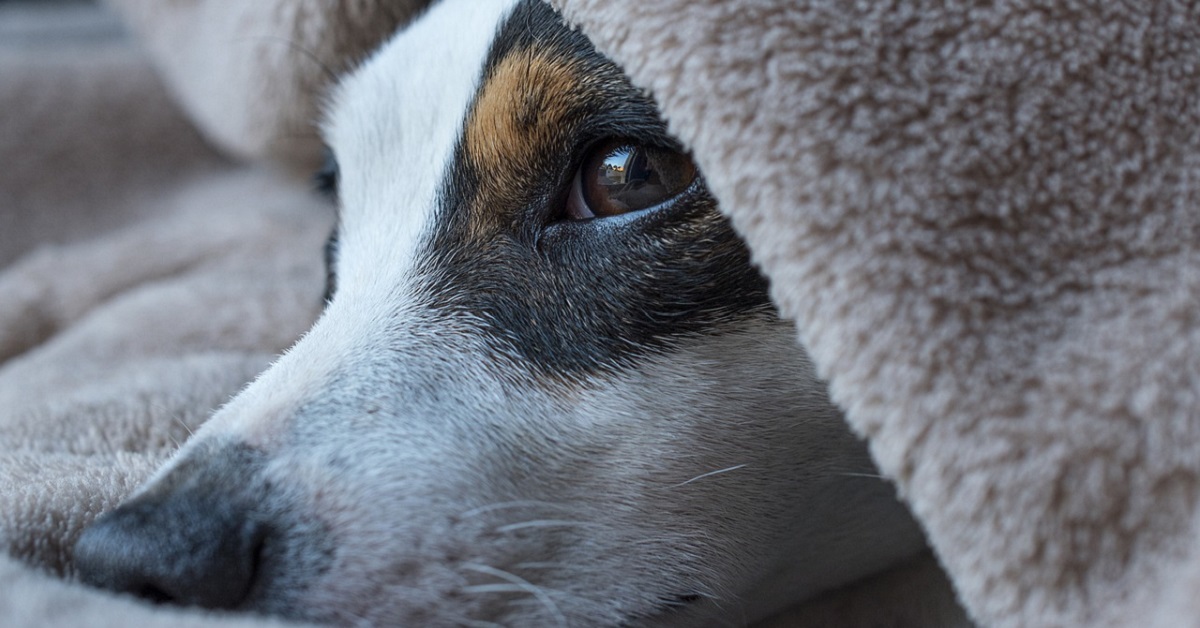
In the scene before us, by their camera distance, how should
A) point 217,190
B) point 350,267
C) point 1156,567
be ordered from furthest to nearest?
1. point 217,190
2. point 350,267
3. point 1156,567

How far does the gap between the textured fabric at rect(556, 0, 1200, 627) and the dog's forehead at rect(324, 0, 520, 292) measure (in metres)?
0.33

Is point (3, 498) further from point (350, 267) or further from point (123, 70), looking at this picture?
point (123, 70)

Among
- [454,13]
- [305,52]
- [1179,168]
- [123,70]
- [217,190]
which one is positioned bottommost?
[1179,168]

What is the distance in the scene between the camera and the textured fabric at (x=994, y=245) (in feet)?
2.09

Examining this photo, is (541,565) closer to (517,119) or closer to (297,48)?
(517,119)

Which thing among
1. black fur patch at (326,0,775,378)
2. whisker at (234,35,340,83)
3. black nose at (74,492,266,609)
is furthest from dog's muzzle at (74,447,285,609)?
whisker at (234,35,340,83)

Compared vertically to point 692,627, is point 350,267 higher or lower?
higher

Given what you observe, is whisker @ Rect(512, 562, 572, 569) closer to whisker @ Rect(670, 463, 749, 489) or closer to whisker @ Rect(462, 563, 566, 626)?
whisker @ Rect(462, 563, 566, 626)

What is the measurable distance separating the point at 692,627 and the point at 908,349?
38 centimetres

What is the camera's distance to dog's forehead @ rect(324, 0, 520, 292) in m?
1.02

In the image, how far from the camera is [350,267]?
107 cm

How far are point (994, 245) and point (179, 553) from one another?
2.00 ft

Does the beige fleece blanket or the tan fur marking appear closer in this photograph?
the beige fleece blanket

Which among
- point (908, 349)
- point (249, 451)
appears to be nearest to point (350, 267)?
point (249, 451)
